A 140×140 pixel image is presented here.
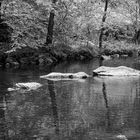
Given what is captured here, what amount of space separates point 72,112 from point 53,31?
70.9ft

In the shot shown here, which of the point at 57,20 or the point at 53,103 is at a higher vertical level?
the point at 57,20

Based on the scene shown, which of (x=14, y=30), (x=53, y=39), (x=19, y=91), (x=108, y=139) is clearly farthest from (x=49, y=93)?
(x=53, y=39)

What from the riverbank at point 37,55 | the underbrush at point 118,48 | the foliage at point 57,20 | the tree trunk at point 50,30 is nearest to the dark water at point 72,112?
the riverbank at point 37,55

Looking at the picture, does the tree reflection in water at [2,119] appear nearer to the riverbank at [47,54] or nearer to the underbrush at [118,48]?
the riverbank at [47,54]

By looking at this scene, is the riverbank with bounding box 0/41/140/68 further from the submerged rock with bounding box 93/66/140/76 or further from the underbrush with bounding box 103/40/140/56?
the submerged rock with bounding box 93/66/140/76

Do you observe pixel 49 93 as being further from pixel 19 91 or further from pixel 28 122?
pixel 28 122

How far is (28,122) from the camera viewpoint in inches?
315

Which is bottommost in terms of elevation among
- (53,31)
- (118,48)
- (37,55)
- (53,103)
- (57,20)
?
(53,103)

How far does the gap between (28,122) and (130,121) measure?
240cm

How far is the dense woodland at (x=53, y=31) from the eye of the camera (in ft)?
84.8

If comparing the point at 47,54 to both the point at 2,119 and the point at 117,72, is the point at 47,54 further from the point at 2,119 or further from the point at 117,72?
the point at 2,119

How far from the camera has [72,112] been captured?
29.7ft

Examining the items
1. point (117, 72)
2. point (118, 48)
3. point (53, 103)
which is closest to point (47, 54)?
point (117, 72)

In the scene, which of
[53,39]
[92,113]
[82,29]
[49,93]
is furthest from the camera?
[82,29]
